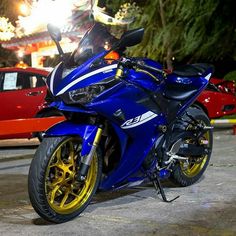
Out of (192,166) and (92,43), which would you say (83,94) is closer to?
(92,43)

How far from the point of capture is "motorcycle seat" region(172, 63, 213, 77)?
5.61m

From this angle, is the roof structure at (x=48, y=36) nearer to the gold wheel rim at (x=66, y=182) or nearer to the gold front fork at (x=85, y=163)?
the gold wheel rim at (x=66, y=182)

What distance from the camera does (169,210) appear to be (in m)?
5.01

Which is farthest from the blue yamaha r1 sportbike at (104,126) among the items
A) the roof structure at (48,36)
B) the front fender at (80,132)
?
the roof structure at (48,36)

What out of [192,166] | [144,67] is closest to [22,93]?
[192,166]

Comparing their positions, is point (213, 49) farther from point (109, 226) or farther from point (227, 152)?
point (109, 226)

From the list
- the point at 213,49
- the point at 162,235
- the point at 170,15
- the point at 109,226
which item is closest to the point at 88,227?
the point at 109,226

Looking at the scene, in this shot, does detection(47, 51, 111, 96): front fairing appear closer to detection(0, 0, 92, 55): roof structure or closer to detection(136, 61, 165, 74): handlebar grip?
detection(136, 61, 165, 74): handlebar grip

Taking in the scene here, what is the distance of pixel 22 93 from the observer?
1011 cm

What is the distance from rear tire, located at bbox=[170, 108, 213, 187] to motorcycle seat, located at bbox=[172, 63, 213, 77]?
0.50m

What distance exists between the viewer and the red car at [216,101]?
10650 millimetres

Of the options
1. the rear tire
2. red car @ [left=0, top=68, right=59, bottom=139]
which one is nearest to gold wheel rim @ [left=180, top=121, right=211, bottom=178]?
the rear tire

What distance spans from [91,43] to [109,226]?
167 centimetres

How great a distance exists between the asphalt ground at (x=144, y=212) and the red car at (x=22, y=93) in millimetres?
3281
